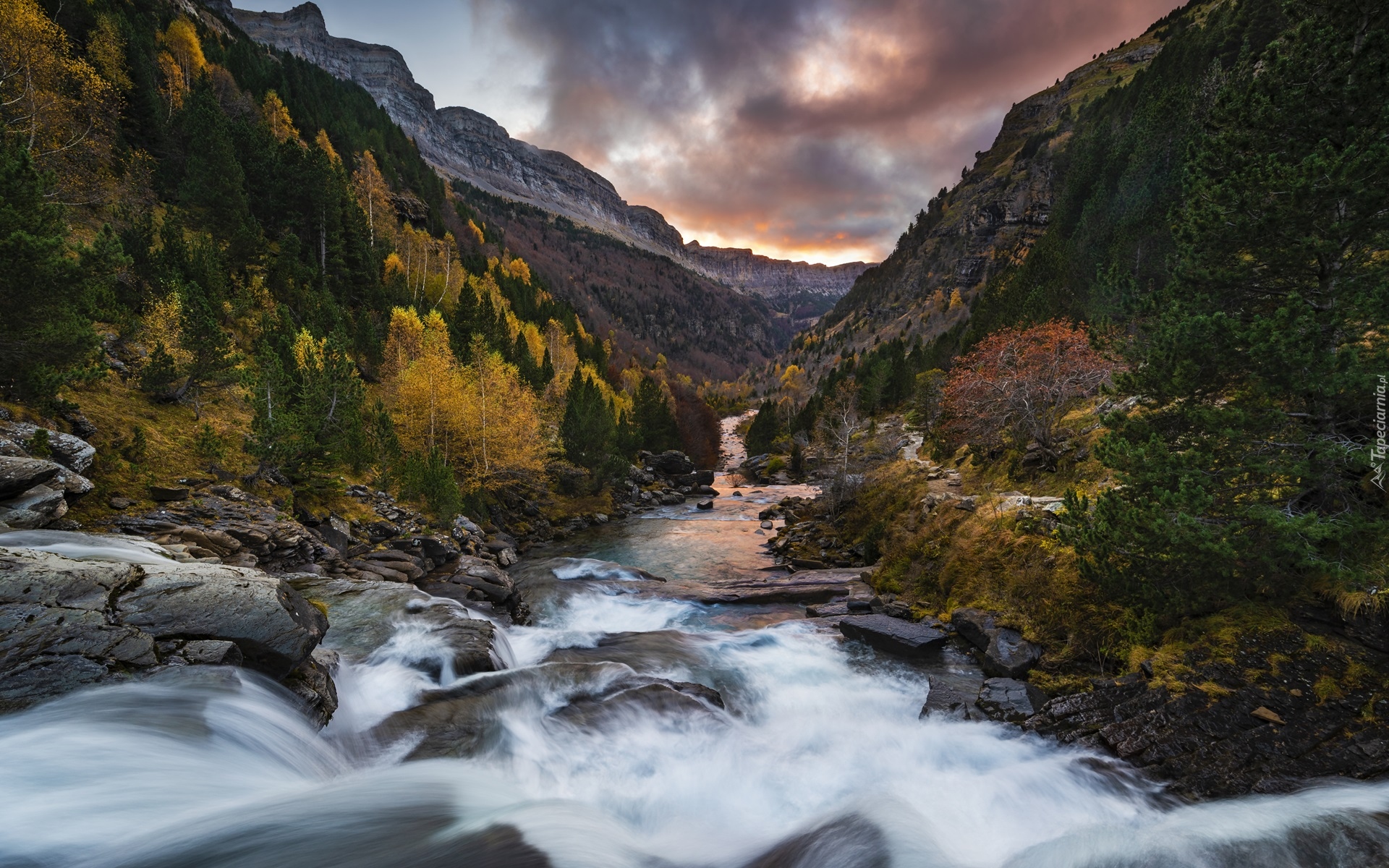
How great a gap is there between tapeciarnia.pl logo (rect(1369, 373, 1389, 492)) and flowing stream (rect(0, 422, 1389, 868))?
14.2 feet

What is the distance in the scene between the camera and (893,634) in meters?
13.5

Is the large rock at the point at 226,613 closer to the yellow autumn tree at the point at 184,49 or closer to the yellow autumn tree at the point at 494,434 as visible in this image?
the yellow autumn tree at the point at 494,434

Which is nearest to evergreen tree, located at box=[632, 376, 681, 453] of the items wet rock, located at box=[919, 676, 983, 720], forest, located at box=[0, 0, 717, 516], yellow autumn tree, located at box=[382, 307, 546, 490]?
forest, located at box=[0, 0, 717, 516]

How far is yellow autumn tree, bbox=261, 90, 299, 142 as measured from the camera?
201ft

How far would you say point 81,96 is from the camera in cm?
3400

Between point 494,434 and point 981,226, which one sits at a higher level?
point 981,226

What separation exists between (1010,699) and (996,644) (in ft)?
6.54

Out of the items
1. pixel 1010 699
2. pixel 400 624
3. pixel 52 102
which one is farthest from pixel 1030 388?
pixel 52 102

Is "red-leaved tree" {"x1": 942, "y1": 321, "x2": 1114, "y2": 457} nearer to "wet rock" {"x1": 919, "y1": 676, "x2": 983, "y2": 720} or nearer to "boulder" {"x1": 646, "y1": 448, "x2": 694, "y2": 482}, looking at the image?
"wet rock" {"x1": 919, "y1": 676, "x2": 983, "y2": 720}

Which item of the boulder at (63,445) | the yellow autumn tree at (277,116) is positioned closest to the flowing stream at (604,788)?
the boulder at (63,445)

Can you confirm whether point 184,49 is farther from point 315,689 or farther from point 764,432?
point 764,432

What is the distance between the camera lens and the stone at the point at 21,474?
32.9 feet

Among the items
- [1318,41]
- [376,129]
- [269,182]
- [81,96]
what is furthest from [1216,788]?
[376,129]

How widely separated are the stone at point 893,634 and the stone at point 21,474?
62.2 feet
